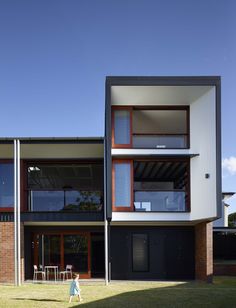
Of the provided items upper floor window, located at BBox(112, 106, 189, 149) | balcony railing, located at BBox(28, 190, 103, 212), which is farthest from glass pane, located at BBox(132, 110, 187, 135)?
balcony railing, located at BBox(28, 190, 103, 212)

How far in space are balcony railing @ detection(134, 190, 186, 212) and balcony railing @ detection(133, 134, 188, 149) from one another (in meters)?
1.89

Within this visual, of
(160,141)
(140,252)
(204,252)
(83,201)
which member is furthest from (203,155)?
(83,201)

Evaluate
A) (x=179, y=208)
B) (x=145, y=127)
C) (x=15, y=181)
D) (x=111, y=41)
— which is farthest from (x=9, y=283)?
(x=111, y=41)

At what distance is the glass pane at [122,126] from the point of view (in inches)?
727

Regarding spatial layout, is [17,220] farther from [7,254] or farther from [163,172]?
[163,172]

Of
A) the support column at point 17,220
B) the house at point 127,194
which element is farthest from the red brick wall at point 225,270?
the support column at point 17,220

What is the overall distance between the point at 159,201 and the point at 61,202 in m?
4.36

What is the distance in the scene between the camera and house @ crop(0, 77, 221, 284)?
690 inches

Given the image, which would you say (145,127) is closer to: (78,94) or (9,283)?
(78,94)

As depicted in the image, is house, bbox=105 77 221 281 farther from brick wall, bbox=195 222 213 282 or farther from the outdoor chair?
the outdoor chair

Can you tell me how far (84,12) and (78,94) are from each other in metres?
3.53

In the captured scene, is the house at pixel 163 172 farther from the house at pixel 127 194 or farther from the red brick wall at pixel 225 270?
the red brick wall at pixel 225 270

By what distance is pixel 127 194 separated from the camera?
18.2 meters

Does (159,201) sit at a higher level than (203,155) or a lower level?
lower
